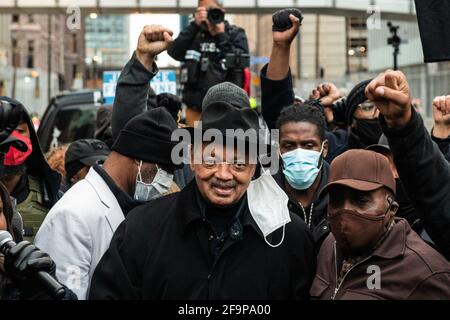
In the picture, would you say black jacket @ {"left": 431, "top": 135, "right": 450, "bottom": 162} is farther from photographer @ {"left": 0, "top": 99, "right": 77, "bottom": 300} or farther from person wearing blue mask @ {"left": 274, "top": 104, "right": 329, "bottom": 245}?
photographer @ {"left": 0, "top": 99, "right": 77, "bottom": 300}

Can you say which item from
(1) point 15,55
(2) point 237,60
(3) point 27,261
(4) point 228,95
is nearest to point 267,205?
(4) point 228,95

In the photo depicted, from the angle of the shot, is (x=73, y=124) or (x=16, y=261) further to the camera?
(x=73, y=124)

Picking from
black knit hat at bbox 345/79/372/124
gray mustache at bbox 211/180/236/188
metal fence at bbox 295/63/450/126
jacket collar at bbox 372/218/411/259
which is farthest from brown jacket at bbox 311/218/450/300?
metal fence at bbox 295/63/450/126

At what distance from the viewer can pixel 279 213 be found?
4113mm

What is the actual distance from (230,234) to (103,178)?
906 millimetres

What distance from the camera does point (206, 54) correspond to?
8.60 meters

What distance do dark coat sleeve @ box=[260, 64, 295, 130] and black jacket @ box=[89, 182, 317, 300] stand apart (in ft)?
6.70

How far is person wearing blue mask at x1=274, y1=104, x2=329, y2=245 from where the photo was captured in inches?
211

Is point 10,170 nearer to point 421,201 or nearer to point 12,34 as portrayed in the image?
point 421,201

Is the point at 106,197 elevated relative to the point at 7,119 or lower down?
lower down

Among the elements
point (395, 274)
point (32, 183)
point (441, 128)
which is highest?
point (441, 128)

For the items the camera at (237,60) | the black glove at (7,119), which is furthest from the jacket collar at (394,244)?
the camera at (237,60)

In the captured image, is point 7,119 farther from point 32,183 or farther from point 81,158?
point 81,158

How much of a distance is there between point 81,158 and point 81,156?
0.02m
